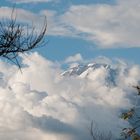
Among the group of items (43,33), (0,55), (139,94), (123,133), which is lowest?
(0,55)

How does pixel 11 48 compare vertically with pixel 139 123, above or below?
below

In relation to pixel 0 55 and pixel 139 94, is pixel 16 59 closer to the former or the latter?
pixel 0 55

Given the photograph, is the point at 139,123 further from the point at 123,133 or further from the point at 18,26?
the point at 18,26

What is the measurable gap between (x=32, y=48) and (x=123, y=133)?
7272mm

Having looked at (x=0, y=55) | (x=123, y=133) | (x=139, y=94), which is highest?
(x=139, y=94)

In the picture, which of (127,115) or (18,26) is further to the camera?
(127,115)

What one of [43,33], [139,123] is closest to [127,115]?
[139,123]

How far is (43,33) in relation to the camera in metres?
12.2

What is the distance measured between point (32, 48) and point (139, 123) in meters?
7.14

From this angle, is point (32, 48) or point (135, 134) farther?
point (135, 134)

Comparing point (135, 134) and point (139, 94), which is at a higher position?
point (139, 94)

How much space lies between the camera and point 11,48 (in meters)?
11.7

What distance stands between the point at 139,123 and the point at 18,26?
7.43 metres

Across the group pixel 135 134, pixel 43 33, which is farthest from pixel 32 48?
pixel 135 134
